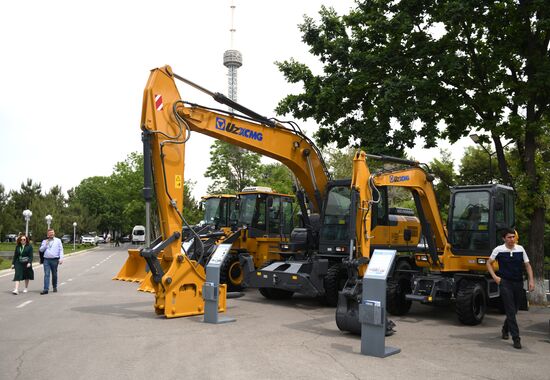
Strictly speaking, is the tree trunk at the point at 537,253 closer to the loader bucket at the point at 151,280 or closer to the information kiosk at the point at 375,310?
the information kiosk at the point at 375,310

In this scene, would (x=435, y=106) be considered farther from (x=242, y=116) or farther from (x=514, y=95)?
(x=242, y=116)

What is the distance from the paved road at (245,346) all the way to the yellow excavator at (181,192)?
2.63 feet

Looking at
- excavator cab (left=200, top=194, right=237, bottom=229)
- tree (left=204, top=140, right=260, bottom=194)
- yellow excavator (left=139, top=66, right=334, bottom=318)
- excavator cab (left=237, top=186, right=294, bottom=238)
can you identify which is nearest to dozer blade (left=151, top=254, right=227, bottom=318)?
yellow excavator (left=139, top=66, right=334, bottom=318)

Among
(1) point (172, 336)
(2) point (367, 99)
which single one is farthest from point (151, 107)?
(2) point (367, 99)

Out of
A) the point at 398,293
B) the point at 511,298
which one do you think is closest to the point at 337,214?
the point at 398,293

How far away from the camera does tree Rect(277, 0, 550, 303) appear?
46.6 ft

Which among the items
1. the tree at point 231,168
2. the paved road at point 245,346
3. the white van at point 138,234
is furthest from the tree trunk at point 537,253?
the white van at point 138,234

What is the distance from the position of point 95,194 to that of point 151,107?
81749 mm

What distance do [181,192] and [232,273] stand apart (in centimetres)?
545

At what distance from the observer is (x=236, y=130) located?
1209cm

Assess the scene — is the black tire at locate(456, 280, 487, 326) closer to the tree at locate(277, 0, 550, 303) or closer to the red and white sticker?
the tree at locate(277, 0, 550, 303)

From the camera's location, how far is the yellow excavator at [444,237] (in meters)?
10.6

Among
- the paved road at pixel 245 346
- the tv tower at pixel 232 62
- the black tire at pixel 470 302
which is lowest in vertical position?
the paved road at pixel 245 346

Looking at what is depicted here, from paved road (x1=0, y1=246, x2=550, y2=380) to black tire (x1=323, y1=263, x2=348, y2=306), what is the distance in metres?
0.50
